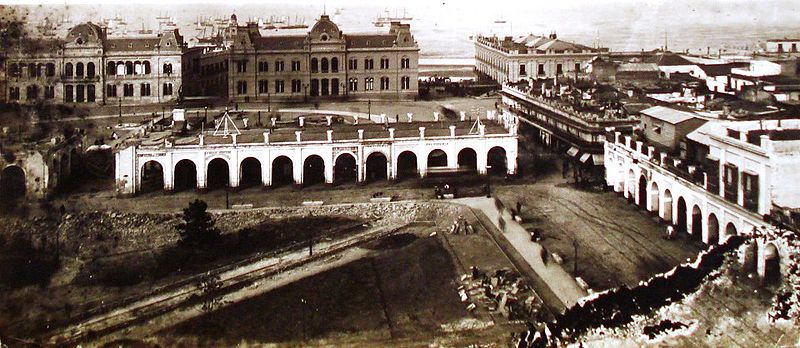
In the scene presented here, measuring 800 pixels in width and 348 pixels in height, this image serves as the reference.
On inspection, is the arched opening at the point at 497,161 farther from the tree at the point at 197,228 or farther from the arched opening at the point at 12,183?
the arched opening at the point at 12,183

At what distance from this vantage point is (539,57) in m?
36.4

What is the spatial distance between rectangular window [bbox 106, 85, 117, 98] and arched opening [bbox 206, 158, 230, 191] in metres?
11.2

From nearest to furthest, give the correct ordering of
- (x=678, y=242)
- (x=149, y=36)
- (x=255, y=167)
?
1. (x=678, y=242)
2. (x=255, y=167)
3. (x=149, y=36)

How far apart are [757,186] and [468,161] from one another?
357 inches

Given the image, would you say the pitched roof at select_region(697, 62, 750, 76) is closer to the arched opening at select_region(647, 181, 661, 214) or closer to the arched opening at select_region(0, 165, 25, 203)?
the arched opening at select_region(647, 181, 661, 214)

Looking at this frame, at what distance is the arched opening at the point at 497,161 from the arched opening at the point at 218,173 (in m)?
6.11

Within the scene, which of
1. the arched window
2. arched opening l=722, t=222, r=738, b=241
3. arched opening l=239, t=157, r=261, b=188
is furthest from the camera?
the arched window

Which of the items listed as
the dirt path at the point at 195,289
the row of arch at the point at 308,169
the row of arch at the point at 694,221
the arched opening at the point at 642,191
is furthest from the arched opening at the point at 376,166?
the arched opening at the point at 642,191

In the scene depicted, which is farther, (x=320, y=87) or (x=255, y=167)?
(x=320, y=87)

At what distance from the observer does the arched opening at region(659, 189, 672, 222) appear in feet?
52.0

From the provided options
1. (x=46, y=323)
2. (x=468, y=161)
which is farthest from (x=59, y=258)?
(x=468, y=161)

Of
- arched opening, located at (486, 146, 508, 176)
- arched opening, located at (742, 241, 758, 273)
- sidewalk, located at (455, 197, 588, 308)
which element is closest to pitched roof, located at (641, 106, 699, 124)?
arched opening, located at (486, 146, 508, 176)

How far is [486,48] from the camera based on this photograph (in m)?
40.8

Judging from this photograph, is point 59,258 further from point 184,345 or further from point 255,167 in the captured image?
point 255,167
